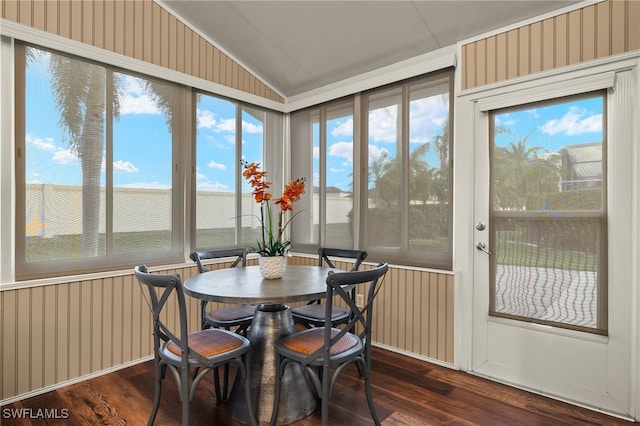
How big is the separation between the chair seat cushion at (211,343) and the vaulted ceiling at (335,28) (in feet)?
8.01

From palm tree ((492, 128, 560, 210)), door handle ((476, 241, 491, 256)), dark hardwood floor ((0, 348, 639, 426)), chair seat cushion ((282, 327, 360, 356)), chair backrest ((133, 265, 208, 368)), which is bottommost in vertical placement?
dark hardwood floor ((0, 348, 639, 426))

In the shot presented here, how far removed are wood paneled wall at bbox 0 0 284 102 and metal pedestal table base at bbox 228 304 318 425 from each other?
229 cm

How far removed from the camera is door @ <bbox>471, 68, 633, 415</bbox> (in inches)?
82.6

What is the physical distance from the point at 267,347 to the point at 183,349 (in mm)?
539

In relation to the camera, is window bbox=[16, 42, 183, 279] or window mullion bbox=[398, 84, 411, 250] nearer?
window bbox=[16, 42, 183, 279]

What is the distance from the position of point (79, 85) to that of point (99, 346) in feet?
6.29

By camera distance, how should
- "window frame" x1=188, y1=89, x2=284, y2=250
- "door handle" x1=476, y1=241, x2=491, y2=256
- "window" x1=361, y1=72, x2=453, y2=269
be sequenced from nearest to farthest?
"door handle" x1=476, y1=241, x2=491, y2=256 < "window" x1=361, y1=72, x2=453, y2=269 < "window frame" x1=188, y1=89, x2=284, y2=250

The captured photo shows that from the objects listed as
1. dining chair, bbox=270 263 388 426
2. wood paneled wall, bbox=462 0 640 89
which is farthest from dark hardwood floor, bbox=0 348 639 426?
wood paneled wall, bbox=462 0 640 89

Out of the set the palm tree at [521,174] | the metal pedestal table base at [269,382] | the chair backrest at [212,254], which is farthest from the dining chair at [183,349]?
the palm tree at [521,174]

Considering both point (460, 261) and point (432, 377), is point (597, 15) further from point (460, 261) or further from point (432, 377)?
point (432, 377)

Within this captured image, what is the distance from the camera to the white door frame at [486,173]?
2.02 metres

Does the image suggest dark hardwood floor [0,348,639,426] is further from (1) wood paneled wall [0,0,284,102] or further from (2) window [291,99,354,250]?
(1) wood paneled wall [0,0,284,102]

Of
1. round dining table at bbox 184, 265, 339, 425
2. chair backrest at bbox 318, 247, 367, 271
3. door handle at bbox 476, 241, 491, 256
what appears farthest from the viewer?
chair backrest at bbox 318, 247, 367, 271

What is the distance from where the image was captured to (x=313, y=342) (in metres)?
1.86
